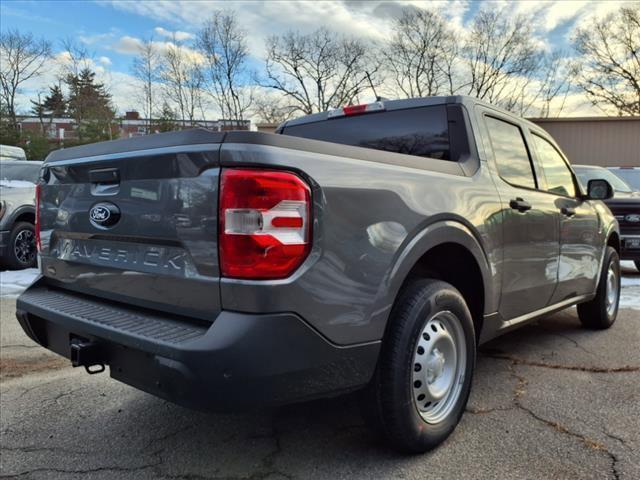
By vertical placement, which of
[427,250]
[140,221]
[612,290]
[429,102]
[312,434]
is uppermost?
[429,102]

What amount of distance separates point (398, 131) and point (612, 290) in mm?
3161

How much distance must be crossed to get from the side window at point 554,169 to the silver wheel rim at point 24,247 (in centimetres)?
741

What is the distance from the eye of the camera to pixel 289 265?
1.85 m

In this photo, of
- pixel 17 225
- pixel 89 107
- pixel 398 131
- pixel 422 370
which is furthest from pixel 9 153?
pixel 89 107

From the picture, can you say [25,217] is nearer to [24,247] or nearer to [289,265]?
[24,247]

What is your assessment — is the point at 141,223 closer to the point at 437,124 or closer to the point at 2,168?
the point at 437,124

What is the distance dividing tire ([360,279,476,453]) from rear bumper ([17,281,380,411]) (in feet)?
0.56

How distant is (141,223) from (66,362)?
2.52 meters

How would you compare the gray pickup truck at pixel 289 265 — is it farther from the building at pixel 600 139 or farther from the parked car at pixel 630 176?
the building at pixel 600 139

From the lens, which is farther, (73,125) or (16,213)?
(73,125)

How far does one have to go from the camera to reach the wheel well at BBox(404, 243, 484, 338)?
2.68 meters

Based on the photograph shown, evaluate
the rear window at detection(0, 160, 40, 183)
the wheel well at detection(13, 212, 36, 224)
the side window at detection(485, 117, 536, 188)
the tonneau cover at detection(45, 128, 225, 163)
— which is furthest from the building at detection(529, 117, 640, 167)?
the tonneau cover at detection(45, 128, 225, 163)

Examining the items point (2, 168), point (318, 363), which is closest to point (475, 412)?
point (318, 363)

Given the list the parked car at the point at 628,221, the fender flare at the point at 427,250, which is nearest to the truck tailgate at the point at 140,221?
the fender flare at the point at 427,250
